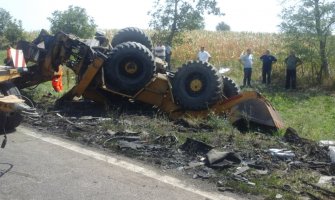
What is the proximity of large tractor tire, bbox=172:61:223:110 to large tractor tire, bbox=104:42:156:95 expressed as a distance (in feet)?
2.07

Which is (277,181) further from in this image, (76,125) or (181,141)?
(76,125)

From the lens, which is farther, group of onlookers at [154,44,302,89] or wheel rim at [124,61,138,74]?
group of onlookers at [154,44,302,89]

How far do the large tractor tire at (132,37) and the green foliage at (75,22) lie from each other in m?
15.4

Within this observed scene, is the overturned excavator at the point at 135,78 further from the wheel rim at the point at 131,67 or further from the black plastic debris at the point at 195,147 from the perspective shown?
the black plastic debris at the point at 195,147

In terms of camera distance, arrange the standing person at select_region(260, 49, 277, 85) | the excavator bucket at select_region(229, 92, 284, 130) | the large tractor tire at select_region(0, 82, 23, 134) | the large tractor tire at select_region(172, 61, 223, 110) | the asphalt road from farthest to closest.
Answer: the standing person at select_region(260, 49, 277, 85) → the large tractor tire at select_region(172, 61, 223, 110) → the excavator bucket at select_region(229, 92, 284, 130) → the large tractor tire at select_region(0, 82, 23, 134) → the asphalt road

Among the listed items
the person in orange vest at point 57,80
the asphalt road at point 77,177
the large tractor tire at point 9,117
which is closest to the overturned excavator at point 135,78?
the person in orange vest at point 57,80

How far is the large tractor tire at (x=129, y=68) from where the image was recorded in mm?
9227

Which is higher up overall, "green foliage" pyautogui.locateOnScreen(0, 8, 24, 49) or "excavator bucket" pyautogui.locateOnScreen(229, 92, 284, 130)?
"green foliage" pyautogui.locateOnScreen(0, 8, 24, 49)

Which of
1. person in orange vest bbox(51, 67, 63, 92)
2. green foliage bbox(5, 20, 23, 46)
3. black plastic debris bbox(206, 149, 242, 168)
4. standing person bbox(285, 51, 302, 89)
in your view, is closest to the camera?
black plastic debris bbox(206, 149, 242, 168)

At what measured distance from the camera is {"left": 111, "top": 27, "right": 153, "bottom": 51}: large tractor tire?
36.8 feet

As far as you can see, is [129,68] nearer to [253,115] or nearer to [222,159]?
[253,115]

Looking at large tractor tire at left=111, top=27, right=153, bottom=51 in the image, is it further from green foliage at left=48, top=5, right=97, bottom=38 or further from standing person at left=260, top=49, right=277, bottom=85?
green foliage at left=48, top=5, right=97, bottom=38

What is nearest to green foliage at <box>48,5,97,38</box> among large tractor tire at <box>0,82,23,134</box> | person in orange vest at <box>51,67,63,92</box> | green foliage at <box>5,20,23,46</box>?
green foliage at <box>5,20,23,46</box>

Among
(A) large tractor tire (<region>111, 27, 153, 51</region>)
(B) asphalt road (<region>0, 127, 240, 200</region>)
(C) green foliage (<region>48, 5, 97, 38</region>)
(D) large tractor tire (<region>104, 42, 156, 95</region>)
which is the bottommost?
(B) asphalt road (<region>0, 127, 240, 200</region>)
